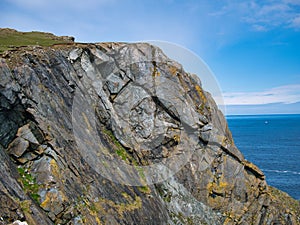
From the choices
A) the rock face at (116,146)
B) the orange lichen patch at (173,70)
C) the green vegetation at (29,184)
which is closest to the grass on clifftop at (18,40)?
the rock face at (116,146)

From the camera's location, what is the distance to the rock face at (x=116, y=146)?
49.6ft

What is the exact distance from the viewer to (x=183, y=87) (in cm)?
3288

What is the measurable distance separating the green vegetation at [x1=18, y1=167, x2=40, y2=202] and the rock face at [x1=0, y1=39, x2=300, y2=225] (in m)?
0.05

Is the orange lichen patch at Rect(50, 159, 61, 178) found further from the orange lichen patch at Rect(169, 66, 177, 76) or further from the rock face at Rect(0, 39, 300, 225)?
the orange lichen patch at Rect(169, 66, 177, 76)

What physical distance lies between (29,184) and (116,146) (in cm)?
1073

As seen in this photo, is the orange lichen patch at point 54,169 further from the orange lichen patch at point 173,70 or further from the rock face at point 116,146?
the orange lichen patch at point 173,70

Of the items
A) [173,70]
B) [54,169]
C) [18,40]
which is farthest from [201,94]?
[54,169]

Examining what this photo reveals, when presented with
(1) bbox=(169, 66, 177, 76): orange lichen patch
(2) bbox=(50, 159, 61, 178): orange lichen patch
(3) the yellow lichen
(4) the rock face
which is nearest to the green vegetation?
(4) the rock face

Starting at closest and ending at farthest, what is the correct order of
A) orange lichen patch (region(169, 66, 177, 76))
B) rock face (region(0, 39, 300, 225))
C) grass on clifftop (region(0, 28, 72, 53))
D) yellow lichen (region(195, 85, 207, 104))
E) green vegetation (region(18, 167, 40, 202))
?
green vegetation (region(18, 167, 40, 202))
rock face (region(0, 39, 300, 225))
grass on clifftop (region(0, 28, 72, 53))
orange lichen patch (region(169, 66, 177, 76))
yellow lichen (region(195, 85, 207, 104))

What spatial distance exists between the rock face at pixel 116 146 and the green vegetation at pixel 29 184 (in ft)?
0.17

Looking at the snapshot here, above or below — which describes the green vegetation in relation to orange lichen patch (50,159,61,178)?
below

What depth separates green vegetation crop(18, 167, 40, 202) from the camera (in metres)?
14.0

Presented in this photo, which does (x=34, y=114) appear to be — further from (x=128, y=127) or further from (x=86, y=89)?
(x=128, y=127)

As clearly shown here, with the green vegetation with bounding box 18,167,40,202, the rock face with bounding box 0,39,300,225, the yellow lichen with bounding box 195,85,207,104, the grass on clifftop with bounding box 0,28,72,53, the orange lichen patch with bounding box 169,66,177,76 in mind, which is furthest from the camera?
the yellow lichen with bounding box 195,85,207,104
